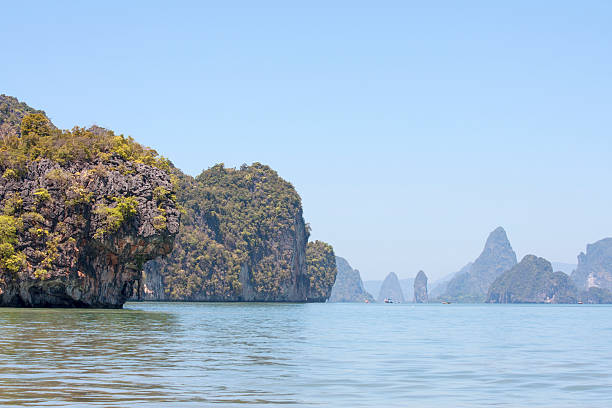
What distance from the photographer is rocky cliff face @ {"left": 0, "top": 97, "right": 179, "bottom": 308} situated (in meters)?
59.3

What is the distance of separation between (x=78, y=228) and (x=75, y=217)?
3.18ft

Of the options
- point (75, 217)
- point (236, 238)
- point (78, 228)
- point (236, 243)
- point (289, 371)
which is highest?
point (236, 238)

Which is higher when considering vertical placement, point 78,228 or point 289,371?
point 78,228

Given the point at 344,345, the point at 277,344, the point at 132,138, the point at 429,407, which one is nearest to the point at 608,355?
the point at 344,345

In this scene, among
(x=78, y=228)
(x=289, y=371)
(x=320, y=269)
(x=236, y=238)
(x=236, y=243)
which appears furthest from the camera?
(x=320, y=269)

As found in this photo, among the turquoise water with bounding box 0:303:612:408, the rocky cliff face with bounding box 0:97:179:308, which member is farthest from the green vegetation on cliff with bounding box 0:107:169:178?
the turquoise water with bounding box 0:303:612:408

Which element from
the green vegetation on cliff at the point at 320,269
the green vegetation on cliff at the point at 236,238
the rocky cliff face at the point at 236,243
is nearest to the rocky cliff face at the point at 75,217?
the rocky cliff face at the point at 236,243

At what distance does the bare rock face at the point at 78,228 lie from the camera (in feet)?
194

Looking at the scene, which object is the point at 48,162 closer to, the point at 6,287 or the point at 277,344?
the point at 6,287

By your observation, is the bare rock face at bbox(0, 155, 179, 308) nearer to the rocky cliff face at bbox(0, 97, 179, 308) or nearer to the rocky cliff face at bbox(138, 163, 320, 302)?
the rocky cliff face at bbox(0, 97, 179, 308)

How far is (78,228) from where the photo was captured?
2424 inches

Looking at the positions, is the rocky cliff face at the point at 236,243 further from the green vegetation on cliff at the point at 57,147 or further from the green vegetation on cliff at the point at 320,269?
the green vegetation on cliff at the point at 57,147

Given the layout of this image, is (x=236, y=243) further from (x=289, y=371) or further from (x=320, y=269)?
(x=289, y=371)

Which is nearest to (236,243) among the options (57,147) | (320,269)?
(320,269)
